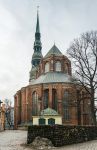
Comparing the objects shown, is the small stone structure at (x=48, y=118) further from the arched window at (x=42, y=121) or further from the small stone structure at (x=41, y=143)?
the small stone structure at (x=41, y=143)

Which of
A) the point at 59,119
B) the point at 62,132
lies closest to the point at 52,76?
the point at 59,119

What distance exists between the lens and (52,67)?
2990 inches

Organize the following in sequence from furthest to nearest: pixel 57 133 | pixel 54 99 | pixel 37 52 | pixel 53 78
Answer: pixel 37 52 < pixel 53 78 < pixel 54 99 < pixel 57 133

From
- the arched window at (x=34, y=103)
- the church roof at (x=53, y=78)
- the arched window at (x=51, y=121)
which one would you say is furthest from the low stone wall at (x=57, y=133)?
the arched window at (x=34, y=103)

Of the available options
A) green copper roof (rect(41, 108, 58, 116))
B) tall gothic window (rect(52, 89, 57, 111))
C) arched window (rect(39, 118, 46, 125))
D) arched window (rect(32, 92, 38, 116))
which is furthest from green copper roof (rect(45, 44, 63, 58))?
arched window (rect(39, 118, 46, 125))

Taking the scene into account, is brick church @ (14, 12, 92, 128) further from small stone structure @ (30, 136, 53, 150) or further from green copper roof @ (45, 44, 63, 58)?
small stone structure @ (30, 136, 53, 150)

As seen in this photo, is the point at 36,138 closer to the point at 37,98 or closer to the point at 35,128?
the point at 35,128

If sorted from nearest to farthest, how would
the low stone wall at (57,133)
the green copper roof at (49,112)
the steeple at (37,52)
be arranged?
1. the low stone wall at (57,133)
2. the green copper roof at (49,112)
3. the steeple at (37,52)

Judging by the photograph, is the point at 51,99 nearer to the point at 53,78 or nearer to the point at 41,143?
the point at 53,78

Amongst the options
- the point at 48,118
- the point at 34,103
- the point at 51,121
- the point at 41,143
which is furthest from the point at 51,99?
the point at 41,143

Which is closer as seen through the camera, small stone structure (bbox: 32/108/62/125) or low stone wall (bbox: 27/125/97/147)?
low stone wall (bbox: 27/125/97/147)

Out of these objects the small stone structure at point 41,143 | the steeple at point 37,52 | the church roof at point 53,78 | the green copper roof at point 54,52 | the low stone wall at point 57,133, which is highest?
the steeple at point 37,52

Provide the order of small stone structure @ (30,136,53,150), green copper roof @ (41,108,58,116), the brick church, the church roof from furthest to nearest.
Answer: the church roof → the brick church → green copper roof @ (41,108,58,116) → small stone structure @ (30,136,53,150)

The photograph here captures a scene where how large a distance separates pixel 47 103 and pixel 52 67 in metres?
11.2
